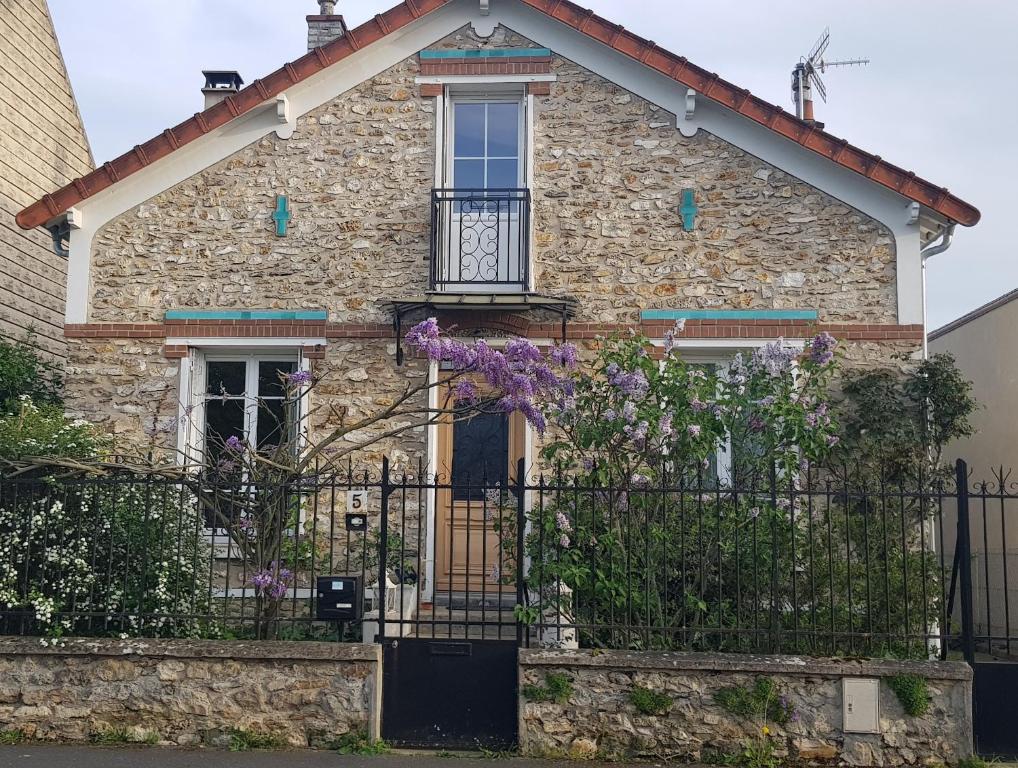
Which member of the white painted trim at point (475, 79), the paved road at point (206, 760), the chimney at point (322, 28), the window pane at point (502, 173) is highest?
the chimney at point (322, 28)

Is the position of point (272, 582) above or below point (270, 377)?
below

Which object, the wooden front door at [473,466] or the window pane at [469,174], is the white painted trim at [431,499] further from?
the window pane at [469,174]

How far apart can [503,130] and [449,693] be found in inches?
235

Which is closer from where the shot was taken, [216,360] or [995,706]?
[995,706]

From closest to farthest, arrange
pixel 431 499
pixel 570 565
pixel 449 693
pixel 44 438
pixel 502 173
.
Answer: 1. pixel 449 693
2. pixel 570 565
3. pixel 44 438
4. pixel 431 499
5. pixel 502 173

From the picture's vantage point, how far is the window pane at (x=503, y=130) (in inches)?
418

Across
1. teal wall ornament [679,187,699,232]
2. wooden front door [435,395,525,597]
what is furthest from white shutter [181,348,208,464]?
teal wall ornament [679,187,699,232]

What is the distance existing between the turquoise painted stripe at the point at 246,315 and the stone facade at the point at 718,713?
465 centimetres

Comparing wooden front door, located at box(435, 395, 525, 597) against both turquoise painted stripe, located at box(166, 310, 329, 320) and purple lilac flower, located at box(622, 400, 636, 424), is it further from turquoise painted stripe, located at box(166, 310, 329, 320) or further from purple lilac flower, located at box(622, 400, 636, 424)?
purple lilac flower, located at box(622, 400, 636, 424)

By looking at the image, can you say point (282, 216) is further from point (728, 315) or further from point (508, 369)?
point (728, 315)

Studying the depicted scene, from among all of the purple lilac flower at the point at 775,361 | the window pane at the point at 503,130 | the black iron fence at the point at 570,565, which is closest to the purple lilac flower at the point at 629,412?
the black iron fence at the point at 570,565

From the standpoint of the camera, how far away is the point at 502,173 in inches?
415

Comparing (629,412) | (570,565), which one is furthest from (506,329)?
(570,565)

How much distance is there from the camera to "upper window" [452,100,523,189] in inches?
416
